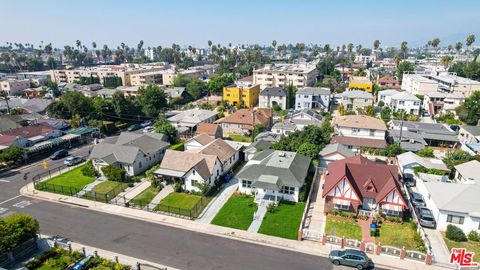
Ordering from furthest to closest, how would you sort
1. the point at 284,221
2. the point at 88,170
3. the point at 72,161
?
the point at 72,161, the point at 88,170, the point at 284,221

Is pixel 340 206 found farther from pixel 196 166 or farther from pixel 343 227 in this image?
pixel 196 166

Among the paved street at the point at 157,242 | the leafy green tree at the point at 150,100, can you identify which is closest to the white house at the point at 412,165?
the paved street at the point at 157,242

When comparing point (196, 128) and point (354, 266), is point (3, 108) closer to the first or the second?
point (196, 128)

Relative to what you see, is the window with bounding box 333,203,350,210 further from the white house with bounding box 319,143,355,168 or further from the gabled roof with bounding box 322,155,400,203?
the white house with bounding box 319,143,355,168

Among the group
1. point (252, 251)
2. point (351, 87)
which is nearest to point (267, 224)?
point (252, 251)

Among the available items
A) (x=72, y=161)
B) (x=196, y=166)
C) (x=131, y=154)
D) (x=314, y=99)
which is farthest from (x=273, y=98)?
(x=72, y=161)

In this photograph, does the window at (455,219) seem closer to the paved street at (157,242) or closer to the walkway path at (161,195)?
the paved street at (157,242)
